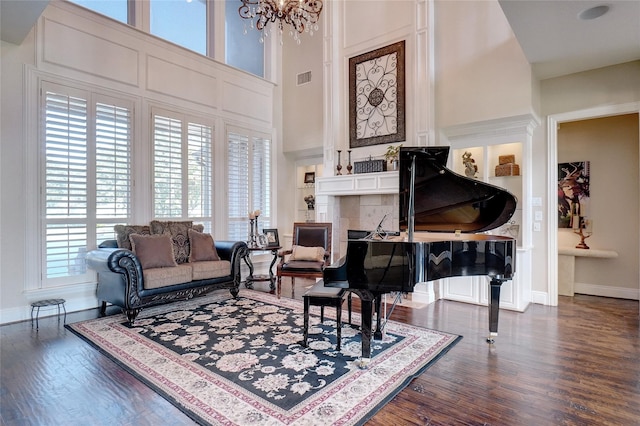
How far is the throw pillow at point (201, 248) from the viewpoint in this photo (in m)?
4.62

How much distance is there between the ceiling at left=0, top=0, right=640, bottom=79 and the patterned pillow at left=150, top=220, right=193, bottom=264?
247 cm

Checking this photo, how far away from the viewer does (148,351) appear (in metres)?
2.91

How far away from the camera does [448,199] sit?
10.3ft

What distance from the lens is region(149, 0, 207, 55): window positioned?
16.8 feet

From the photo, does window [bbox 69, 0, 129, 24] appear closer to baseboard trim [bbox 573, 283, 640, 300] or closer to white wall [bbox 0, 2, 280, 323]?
white wall [bbox 0, 2, 280, 323]

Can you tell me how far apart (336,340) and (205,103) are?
4.34 m

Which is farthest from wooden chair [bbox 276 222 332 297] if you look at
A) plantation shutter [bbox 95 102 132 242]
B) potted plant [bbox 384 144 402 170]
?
A: plantation shutter [bbox 95 102 132 242]

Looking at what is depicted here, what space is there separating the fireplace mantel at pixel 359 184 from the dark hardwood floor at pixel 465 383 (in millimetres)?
2029

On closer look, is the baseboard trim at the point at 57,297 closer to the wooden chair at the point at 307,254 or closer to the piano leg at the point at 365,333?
the wooden chair at the point at 307,254

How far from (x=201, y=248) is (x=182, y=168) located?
1417 millimetres

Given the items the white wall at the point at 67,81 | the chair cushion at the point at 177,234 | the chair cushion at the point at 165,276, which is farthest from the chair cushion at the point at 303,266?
the white wall at the point at 67,81

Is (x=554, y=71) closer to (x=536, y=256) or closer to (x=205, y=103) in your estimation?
(x=536, y=256)

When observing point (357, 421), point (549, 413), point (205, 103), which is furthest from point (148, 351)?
point (205, 103)

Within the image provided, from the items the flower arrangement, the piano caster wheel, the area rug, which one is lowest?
the area rug
